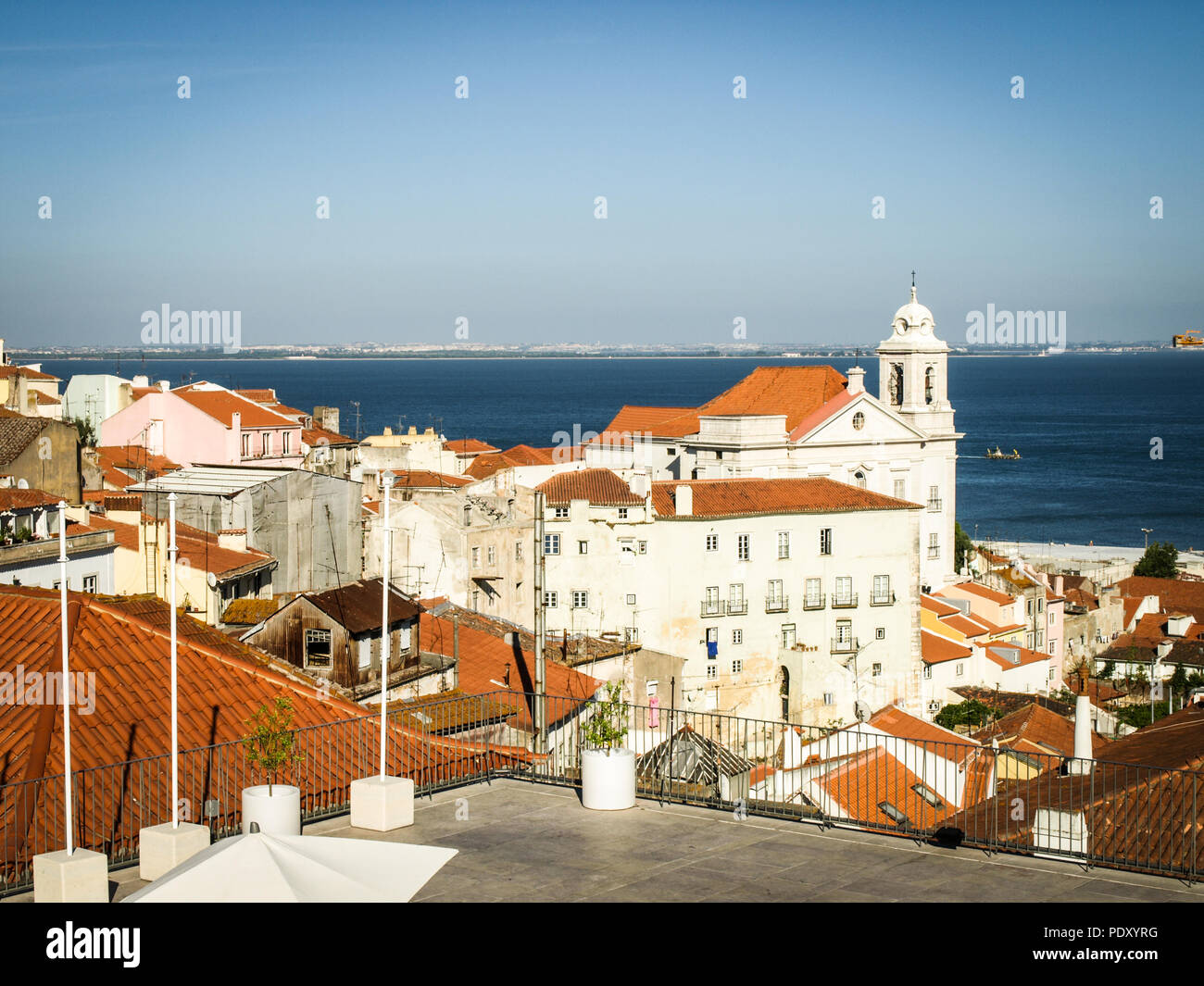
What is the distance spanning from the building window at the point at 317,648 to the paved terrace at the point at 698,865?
44.8ft

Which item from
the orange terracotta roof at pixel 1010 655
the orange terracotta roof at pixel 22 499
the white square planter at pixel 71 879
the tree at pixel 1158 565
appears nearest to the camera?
the white square planter at pixel 71 879

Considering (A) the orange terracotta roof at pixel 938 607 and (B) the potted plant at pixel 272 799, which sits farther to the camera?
(A) the orange terracotta roof at pixel 938 607

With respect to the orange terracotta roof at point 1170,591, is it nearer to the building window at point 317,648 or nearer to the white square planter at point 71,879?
the building window at point 317,648

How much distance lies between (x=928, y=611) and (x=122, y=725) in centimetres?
4524

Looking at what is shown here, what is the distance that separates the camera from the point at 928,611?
59.2 metres

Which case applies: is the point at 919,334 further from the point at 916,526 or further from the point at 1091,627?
the point at 916,526

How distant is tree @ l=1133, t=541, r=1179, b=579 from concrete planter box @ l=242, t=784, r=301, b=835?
78.6 meters

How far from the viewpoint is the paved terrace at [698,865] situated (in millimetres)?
12367

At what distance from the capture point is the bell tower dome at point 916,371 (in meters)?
74.8

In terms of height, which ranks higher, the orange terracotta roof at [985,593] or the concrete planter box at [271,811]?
the concrete planter box at [271,811]

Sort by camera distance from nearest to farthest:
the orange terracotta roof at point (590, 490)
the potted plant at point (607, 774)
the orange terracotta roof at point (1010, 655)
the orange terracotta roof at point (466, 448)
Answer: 1. the potted plant at point (607, 774)
2. the orange terracotta roof at point (590, 490)
3. the orange terracotta roof at point (1010, 655)
4. the orange terracotta roof at point (466, 448)

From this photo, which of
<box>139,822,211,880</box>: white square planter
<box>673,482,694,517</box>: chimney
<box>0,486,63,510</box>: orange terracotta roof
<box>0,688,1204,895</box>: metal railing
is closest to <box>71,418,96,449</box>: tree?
<box>673,482,694,517</box>: chimney

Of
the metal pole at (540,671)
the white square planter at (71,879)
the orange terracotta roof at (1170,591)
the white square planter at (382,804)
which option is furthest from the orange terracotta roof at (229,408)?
the white square planter at (71,879)

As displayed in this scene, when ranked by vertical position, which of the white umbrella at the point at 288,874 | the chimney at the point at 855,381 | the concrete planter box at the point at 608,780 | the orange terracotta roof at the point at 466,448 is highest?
the chimney at the point at 855,381
